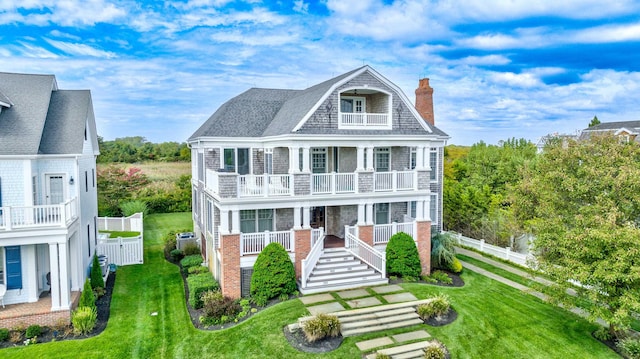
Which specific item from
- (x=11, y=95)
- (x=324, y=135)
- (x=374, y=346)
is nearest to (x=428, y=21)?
(x=324, y=135)

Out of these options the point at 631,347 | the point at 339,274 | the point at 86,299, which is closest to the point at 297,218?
the point at 339,274

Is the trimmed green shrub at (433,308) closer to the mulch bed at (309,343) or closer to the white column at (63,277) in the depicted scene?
the mulch bed at (309,343)

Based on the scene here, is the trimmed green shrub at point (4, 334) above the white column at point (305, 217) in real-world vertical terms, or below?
below

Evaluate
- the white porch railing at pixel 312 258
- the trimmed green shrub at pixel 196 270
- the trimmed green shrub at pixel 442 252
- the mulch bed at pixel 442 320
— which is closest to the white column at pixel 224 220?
the white porch railing at pixel 312 258

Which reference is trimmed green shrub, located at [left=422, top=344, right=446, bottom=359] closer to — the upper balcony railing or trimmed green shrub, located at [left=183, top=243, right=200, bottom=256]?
the upper balcony railing

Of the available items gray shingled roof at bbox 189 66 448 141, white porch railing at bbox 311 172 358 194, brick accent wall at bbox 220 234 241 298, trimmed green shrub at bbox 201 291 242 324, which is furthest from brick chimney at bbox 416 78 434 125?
trimmed green shrub at bbox 201 291 242 324
